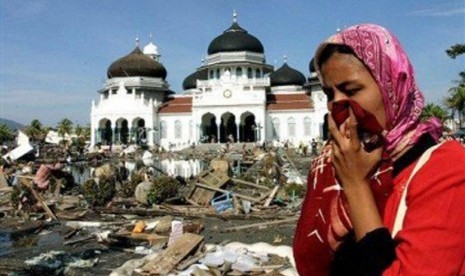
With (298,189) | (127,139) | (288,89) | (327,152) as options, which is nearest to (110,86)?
(127,139)

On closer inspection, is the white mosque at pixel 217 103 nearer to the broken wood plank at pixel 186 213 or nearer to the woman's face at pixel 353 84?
the broken wood plank at pixel 186 213

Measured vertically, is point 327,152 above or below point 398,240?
above

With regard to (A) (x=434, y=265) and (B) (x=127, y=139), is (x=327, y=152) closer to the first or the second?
(A) (x=434, y=265)

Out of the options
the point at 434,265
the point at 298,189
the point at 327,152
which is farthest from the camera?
the point at 298,189

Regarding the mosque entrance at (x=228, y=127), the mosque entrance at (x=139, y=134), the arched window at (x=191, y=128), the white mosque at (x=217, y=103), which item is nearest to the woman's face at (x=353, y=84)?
the white mosque at (x=217, y=103)

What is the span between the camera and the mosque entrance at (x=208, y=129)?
177 feet

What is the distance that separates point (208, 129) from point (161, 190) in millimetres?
40971

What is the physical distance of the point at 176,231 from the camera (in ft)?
30.6

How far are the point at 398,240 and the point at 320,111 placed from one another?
50056 mm

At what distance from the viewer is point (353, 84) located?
149 cm

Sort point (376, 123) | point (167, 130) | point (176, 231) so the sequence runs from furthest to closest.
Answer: point (167, 130)
point (176, 231)
point (376, 123)

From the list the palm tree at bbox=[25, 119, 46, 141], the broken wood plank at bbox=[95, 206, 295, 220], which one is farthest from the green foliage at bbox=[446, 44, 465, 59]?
the palm tree at bbox=[25, 119, 46, 141]

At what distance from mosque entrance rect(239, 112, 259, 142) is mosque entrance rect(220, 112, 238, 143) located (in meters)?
0.77

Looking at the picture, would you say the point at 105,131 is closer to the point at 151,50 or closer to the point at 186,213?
the point at 151,50
